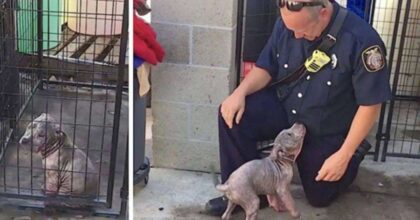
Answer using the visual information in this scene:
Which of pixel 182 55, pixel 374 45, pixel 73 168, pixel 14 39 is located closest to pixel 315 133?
pixel 374 45

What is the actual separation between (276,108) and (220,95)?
325 millimetres

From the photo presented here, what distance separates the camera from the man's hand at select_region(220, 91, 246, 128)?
8.60ft

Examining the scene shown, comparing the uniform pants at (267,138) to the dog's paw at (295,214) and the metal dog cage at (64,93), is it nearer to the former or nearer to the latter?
the dog's paw at (295,214)

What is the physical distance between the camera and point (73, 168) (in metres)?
2.81

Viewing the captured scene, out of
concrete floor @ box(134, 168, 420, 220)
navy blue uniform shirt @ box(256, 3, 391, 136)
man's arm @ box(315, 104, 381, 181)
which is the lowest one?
concrete floor @ box(134, 168, 420, 220)

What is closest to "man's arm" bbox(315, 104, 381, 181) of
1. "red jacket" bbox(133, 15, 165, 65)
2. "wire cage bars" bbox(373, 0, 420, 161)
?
"red jacket" bbox(133, 15, 165, 65)

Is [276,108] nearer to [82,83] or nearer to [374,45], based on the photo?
[374,45]

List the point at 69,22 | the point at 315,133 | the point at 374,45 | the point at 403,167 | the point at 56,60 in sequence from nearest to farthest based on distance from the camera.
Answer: the point at 374,45 → the point at 315,133 → the point at 403,167 → the point at 56,60 → the point at 69,22

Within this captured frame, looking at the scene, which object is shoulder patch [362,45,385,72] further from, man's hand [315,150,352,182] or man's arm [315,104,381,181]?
man's hand [315,150,352,182]

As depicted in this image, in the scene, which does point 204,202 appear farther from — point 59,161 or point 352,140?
point 352,140

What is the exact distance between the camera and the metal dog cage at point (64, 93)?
285cm

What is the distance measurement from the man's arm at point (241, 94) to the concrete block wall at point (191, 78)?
0.25 metres

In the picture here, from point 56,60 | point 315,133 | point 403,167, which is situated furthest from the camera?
point 56,60

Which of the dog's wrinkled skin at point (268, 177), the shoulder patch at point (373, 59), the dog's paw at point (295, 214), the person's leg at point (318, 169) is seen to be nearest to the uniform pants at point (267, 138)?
the person's leg at point (318, 169)
